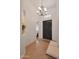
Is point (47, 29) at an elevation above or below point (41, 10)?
below

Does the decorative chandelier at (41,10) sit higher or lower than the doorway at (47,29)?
higher

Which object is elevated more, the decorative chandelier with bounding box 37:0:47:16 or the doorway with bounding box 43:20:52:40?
the decorative chandelier with bounding box 37:0:47:16
